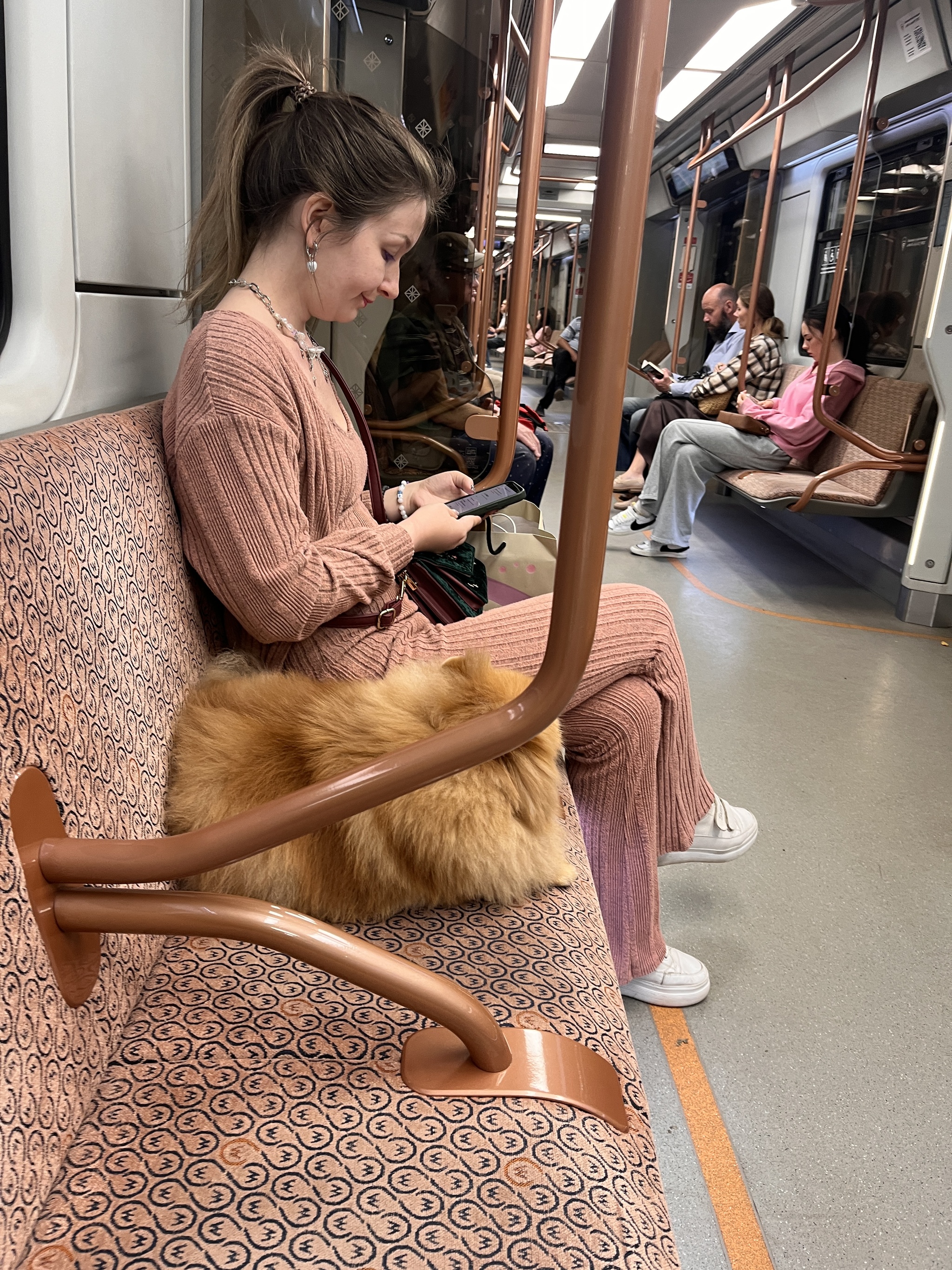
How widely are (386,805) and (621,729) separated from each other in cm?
57

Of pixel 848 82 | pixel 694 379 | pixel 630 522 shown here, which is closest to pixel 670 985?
pixel 630 522

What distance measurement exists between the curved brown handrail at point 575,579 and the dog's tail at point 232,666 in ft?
1.81

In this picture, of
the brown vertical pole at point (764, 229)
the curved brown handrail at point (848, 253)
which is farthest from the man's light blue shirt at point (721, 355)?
the curved brown handrail at point (848, 253)

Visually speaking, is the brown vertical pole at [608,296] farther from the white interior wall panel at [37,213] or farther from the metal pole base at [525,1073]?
the white interior wall panel at [37,213]

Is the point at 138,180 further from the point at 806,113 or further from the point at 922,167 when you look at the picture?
the point at 806,113

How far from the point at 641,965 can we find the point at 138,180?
172cm

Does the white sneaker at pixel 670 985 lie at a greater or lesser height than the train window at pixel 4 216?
lesser

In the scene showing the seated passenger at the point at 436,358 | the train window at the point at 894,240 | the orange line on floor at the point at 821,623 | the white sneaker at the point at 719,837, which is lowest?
the orange line on floor at the point at 821,623

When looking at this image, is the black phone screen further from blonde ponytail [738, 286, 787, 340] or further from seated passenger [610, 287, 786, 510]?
blonde ponytail [738, 286, 787, 340]

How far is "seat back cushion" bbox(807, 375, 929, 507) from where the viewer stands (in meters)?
4.65

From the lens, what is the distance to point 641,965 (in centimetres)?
173

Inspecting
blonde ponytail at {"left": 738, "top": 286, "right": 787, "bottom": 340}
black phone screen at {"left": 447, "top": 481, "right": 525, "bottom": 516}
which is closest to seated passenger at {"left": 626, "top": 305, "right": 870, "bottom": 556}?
blonde ponytail at {"left": 738, "top": 286, "right": 787, "bottom": 340}

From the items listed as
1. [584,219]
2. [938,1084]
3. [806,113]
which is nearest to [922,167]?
[806,113]

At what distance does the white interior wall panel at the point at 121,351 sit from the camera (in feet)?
4.65
